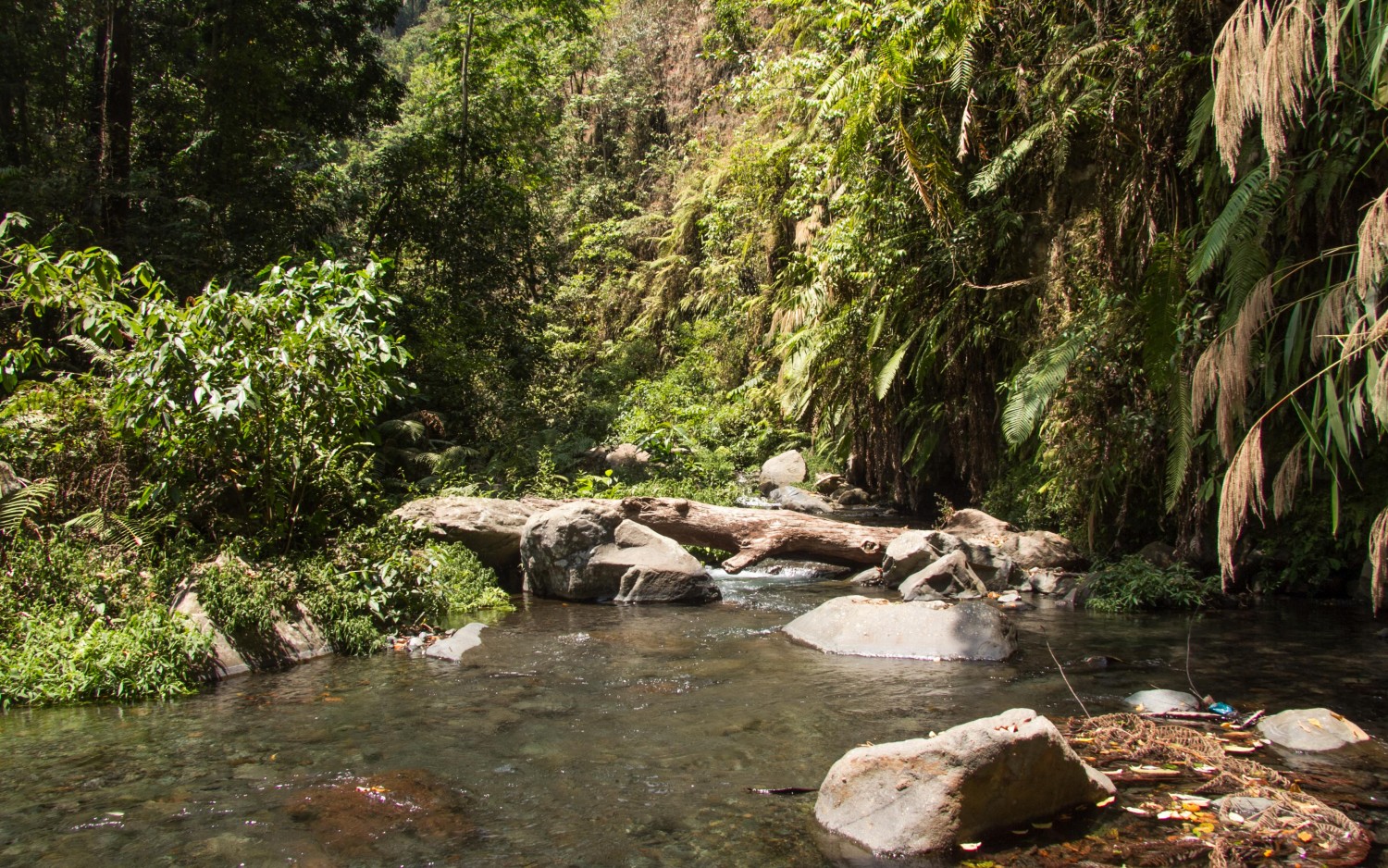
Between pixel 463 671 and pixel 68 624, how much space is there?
235 cm

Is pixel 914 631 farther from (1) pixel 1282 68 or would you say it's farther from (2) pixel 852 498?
(2) pixel 852 498

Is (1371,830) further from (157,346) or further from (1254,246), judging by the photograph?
(157,346)

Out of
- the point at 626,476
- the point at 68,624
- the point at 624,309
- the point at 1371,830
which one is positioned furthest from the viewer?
the point at 624,309

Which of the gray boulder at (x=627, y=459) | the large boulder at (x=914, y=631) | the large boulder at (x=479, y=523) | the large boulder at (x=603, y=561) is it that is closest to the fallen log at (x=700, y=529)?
the large boulder at (x=479, y=523)

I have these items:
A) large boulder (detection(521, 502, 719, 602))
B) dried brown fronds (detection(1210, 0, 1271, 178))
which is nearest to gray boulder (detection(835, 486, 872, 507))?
large boulder (detection(521, 502, 719, 602))

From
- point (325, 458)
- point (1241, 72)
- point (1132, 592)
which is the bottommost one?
point (1132, 592)

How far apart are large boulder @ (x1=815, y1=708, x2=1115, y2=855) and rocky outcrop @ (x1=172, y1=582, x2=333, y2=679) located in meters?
4.15

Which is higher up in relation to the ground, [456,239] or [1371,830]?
[456,239]

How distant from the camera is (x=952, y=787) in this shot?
10.5ft

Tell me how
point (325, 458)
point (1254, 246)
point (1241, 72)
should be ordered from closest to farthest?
point (1241, 72)
point (1254, 246)
point (325, 458)

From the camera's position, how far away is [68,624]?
5.50m

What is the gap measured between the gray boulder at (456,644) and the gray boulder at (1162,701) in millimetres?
4141

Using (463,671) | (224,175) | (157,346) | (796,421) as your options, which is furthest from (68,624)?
(796,421)

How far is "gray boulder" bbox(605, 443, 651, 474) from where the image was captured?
551 inches
